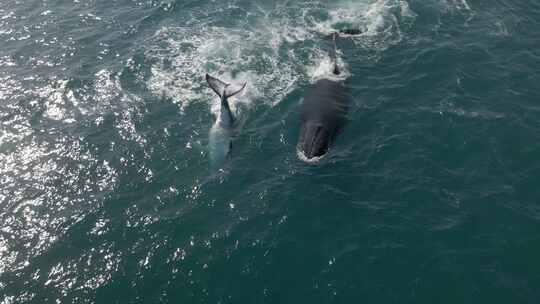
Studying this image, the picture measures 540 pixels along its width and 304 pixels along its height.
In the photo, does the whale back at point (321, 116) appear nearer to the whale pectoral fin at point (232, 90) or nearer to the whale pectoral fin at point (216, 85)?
the whale pectoral fin at point (232, 90)

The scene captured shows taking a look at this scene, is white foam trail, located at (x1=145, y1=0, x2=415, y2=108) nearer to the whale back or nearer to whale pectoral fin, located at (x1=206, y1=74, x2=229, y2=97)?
whale pectoral fin, located at (x1=206, y1=74, x2=229, y2=97)

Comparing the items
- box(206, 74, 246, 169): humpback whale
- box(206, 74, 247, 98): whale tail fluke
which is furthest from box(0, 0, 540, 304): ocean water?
box(206, 74, 247, 98): whale tail fluke

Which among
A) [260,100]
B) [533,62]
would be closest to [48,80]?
[260,100]

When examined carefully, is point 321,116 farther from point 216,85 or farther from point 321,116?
point 216,85

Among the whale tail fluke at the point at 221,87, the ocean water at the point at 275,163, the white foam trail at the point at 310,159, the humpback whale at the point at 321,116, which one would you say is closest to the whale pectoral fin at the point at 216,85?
the whale tail fluke at the point at 221,87

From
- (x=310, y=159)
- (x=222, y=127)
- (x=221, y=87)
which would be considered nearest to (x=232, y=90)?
(x=221, y=87)
